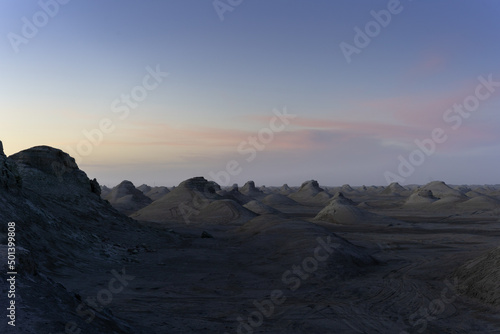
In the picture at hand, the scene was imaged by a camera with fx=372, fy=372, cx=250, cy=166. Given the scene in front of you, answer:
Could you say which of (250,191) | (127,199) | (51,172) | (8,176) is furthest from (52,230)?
(250,191)

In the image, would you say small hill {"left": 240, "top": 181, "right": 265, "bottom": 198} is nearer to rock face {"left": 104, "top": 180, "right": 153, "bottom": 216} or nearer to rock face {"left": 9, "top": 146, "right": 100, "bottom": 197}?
rock face {"left": 104, "top": 180, "right": 153, "bottom": 216}

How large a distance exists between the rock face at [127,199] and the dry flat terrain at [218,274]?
88.1ft

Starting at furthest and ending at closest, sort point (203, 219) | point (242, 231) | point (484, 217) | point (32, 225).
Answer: point (484, 217) → point (203, 219) → point (242, 231) → point (32, 225)

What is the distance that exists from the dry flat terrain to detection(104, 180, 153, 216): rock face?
88.1 ft

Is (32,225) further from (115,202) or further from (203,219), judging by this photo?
(115,202)

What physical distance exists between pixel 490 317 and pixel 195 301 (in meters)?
8.30

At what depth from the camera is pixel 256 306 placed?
10.6 meters

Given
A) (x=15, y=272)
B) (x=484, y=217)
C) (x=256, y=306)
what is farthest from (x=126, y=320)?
(x=484, y=217)

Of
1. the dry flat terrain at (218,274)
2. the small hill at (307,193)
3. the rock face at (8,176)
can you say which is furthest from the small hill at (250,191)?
the rock face at (8,176)

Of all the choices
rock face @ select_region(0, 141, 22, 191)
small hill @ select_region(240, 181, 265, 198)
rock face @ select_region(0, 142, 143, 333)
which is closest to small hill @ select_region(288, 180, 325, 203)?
small hill @ select_region(240, 181, 265, 198)

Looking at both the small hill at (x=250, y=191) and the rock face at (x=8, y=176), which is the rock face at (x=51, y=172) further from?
the small hill at (x=250, y=191)

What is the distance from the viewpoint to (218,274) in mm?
14906

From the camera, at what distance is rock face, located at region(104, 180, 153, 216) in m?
52.2

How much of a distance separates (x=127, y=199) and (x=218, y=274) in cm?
4448
